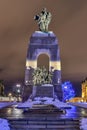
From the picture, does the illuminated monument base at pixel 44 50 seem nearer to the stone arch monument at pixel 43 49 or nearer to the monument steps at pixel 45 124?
the stone arch monument at pixel 43 49

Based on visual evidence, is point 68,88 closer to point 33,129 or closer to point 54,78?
point 54,78

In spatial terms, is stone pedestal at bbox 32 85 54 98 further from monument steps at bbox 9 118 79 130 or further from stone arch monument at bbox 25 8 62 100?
monument steps at bbox 9 118 79 130

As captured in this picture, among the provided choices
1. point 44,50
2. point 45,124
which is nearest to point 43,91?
point 44,50

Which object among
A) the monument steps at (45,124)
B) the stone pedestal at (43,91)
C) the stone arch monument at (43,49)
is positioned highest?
the stone arch monument at (43,49)

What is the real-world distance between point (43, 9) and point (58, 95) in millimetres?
22701

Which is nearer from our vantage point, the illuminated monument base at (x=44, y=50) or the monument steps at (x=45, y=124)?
the monument steps at (x=45, y=124)

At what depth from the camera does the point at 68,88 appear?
13425 centimetres

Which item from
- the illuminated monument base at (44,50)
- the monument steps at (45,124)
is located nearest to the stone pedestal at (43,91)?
the illuminated monument base at (44,50)

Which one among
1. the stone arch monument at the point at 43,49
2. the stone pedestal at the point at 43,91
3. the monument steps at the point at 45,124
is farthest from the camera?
the stone arch monument at the point at 43,49

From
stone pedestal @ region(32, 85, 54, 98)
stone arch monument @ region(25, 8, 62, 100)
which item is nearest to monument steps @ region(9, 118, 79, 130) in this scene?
stone pedestal @ region(32, 85, 54, 98)

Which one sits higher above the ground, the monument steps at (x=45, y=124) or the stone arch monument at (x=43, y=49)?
the stone arch monument at (x=43, y=49)

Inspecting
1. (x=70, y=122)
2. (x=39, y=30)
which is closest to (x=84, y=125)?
(x=70, y=122)

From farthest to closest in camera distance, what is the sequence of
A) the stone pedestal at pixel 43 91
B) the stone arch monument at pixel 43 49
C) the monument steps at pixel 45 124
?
1. the stone arch monument at pixel 43 49
2. the stone pedestal at pixel 43 91
3. the monument steps at pixel 45 124

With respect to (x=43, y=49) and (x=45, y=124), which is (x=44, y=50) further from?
(x=45, y=124)
